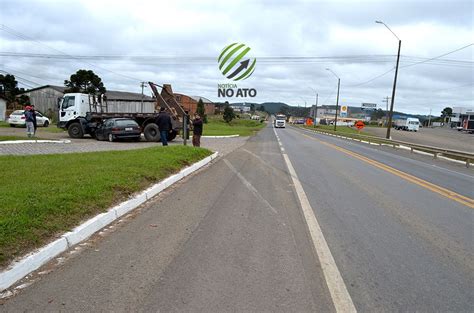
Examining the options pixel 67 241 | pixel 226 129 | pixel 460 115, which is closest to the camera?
pixel 67 241

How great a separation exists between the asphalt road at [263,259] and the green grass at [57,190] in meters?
0.48

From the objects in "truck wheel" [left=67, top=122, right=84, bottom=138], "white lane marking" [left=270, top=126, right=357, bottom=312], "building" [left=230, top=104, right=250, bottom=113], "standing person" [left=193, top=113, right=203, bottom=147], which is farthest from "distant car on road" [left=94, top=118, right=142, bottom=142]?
"building" [left=230, top=104, right=250, bottom=113]

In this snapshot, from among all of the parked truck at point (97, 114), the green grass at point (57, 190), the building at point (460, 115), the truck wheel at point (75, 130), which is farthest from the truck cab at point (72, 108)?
the building at point (460, 115)

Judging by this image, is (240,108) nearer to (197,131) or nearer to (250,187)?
(197,131)

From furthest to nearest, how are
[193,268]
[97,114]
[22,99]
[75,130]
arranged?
1. [22,99]
2. [75,130]
3. [97,114]
4. [193,268]

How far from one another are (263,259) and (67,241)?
7.94 ft

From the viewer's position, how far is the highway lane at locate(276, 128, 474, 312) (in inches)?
157

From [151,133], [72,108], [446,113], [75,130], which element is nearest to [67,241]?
[151,133]

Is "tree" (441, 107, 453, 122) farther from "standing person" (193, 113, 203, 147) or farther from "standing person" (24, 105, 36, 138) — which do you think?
"standing person" (24, 105, 36, 138)

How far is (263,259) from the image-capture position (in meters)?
4.87

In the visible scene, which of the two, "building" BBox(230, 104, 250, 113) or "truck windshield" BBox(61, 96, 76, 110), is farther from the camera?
"building" BBox(230, 104, 250, 113)

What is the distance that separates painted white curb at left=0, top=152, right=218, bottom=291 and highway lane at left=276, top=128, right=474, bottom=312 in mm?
3263

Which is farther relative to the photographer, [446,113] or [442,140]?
[446,113]

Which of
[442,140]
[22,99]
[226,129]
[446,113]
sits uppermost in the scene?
[22,99]
